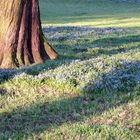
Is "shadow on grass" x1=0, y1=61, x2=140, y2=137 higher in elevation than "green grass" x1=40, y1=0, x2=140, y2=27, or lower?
higher

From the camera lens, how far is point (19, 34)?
12727 mm

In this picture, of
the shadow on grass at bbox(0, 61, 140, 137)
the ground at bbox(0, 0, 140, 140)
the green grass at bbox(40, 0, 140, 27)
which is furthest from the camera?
the green grass at bbox(40, 0, 140, 27)

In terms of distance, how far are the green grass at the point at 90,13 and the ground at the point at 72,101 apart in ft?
68.4

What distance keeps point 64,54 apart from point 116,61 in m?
3.13

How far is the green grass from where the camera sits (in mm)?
34875

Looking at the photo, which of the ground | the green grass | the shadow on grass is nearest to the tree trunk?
the ground

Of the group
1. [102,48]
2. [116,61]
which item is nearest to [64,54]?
[102,48]

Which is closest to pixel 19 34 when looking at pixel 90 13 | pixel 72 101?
pixel 72 101

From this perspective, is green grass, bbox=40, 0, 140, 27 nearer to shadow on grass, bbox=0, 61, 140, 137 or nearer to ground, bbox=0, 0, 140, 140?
ground, bbox=0, 0, 140, 140

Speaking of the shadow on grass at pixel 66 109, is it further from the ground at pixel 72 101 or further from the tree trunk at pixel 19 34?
the tree trunk at pixel 19 34

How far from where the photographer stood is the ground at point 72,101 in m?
7.51

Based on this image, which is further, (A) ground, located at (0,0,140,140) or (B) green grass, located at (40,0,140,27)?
(B) green grass, located at (40,0,140,27)

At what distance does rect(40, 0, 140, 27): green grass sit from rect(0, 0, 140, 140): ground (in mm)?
20861

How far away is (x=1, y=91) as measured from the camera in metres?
10.1
